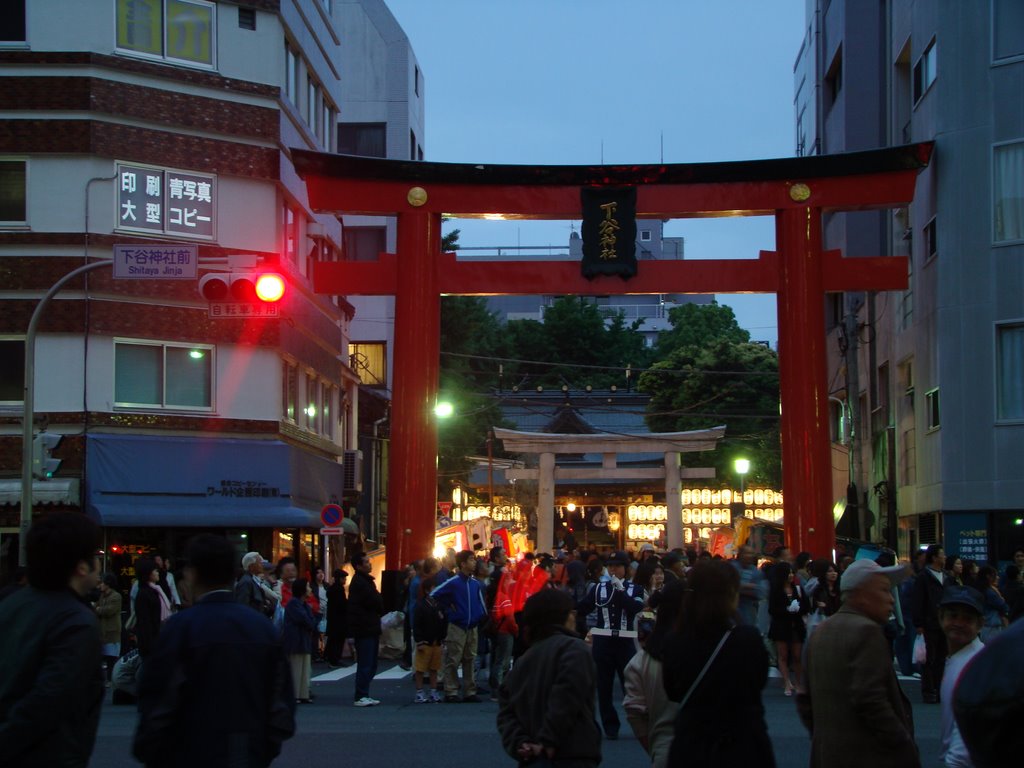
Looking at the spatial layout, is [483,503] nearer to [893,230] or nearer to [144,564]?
[893,230]

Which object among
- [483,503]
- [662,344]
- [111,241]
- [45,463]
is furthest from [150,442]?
[662,344]

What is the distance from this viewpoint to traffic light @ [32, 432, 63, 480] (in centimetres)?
2041

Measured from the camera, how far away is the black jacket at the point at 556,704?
22.9 ft

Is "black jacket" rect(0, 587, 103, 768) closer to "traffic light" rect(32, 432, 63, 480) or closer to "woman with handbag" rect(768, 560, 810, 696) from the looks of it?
"woman with handbag" rect(768, 560, 810, 696)

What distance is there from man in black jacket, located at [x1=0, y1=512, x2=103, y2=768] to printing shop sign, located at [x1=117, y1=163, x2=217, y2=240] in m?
21.1

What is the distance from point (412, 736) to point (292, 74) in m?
19.6

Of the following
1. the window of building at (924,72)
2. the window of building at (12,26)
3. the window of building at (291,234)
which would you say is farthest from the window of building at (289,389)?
the window of building at (924,72)

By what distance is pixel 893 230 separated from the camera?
1273 inches

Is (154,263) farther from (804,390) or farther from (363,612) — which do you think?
(804,390)

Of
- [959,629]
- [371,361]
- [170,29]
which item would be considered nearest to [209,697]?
[959,629]

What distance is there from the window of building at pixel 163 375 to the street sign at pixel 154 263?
8.51 meters

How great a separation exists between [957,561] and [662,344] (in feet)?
194

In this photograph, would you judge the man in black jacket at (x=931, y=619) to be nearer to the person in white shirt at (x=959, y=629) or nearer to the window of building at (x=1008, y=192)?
the person in white shirt at (x=959, y=629)

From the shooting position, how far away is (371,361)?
4928 centimetres
